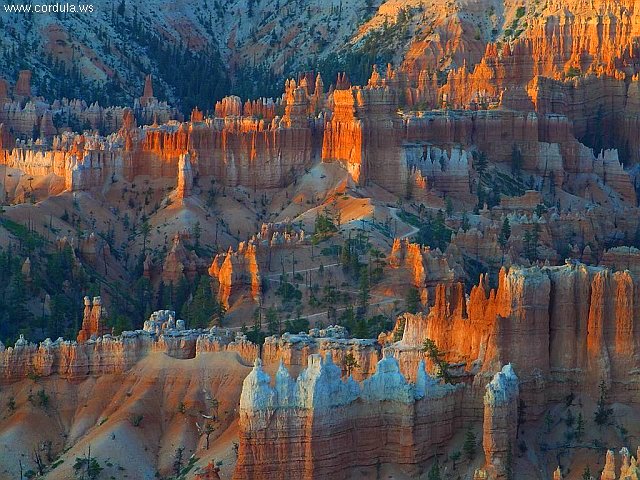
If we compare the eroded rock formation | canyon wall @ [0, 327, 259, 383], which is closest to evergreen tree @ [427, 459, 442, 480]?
canyon wall @ [0, 327, 259, 383]

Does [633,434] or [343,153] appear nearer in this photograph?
[633,434]

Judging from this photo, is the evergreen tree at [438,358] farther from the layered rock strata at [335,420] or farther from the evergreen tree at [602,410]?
the evergreen tree at [602,410]

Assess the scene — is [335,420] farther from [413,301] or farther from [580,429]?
[413,301]

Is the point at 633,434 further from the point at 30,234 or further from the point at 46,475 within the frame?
the point at 30,234

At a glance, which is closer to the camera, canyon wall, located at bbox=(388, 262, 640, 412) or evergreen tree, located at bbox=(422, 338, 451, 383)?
canyon wall, located at bbox=(388, 262, 640, 412)

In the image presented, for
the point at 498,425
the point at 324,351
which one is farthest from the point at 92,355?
the point at 498,425

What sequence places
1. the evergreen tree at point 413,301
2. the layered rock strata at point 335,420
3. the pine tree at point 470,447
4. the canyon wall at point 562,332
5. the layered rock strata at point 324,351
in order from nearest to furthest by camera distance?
the layered rock strata at point 335,420 < the pine tree at point 470,447 < the canyon wall at point 562,332 < the layered rock strata at point 324,351 < the evergreen tree at point 413,301

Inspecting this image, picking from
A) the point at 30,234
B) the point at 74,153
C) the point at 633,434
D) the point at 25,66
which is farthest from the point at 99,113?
the point at 633,434

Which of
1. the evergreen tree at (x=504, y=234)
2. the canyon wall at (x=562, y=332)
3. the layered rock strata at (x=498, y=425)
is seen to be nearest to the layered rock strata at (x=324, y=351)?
the canyon wall at (x=562, y=332)

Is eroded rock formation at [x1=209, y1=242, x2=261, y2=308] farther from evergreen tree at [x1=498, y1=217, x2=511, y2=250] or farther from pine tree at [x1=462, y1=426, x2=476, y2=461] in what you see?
pine tree at [x1=462, y1=426, x2=476, y2=461]

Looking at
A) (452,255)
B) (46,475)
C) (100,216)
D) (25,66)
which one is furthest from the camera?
(25,66)

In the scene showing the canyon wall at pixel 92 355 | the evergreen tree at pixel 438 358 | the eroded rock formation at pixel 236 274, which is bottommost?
the eroded rock formation at pixel 236 274
